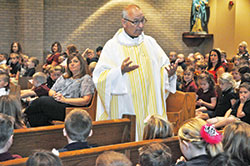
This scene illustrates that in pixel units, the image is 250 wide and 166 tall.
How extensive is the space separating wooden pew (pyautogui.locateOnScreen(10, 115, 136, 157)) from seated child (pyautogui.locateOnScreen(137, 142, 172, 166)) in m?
1.36

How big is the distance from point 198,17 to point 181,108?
9718 millimetres

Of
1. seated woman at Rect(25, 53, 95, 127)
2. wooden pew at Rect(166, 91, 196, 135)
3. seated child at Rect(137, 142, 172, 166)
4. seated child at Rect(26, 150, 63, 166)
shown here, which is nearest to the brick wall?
seated woman at Rect(25, 53, 95, 127)

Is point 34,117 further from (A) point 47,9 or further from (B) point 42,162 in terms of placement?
(A) point 47,9

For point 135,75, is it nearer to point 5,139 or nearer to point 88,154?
point 88,154

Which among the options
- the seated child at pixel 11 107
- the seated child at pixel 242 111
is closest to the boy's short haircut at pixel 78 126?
the seated child at pixel 11 107

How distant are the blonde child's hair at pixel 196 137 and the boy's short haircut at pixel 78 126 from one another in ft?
2.50

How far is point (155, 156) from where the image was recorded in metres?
2.33

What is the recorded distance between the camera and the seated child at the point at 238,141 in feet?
8.27

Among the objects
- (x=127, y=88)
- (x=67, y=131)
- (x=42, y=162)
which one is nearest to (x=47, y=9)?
(x=127, y=88)

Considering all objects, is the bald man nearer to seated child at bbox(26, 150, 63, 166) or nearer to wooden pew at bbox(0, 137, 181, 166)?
wooden pew at bbox(0, 137, 181, 166)

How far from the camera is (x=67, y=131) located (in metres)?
2.91

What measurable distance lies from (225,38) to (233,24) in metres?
0.61

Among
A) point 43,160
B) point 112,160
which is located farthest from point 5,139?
point 112,160

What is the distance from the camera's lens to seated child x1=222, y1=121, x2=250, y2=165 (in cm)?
252
